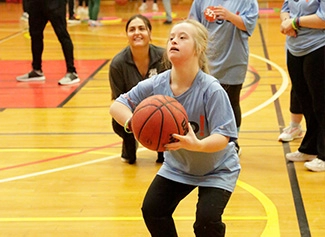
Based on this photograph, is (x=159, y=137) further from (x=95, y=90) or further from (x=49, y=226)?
(x=95, y=90)

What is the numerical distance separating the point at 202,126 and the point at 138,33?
208cm

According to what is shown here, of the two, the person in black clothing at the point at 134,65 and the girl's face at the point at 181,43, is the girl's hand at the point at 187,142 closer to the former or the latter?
the girl's face at the point at 181,43

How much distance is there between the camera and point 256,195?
4.65m

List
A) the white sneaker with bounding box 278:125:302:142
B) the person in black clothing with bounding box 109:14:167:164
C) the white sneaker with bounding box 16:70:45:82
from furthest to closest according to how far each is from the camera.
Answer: the white sneaker with bounding box 16:70:45:82, the white sneaker with bounding box 278:125:302:142, the person in black clothing with bounding box 109:14:167:164

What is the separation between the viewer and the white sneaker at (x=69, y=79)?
835 centimetres

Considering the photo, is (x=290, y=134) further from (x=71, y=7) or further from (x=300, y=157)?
(x=71, y=7)

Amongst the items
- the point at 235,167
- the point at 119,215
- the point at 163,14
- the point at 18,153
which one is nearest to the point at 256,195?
the point at 119,215

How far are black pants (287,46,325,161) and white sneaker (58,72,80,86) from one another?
12.9 feet

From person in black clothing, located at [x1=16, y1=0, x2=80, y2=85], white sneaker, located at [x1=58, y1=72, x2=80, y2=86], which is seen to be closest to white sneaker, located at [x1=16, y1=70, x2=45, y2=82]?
person in black clothing, located at [x1=16, y1=0, x2=80, y2=85]

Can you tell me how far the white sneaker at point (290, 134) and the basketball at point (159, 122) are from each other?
302 centimetres

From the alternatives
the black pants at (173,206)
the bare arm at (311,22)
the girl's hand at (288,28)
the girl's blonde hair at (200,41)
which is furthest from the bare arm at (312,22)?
the black pants at (173,206)

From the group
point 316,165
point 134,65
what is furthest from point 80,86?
point 316,165

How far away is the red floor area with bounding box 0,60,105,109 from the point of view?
7520 mm

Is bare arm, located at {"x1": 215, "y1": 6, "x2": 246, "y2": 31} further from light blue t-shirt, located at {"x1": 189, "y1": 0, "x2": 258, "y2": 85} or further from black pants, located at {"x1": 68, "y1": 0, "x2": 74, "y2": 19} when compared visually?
black pants, located at {"x1": 68, "y1": 0, "x2": 74, "y2": 19}
